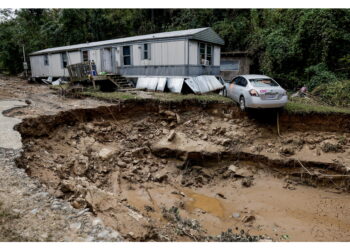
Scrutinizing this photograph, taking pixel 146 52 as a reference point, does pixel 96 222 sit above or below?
below

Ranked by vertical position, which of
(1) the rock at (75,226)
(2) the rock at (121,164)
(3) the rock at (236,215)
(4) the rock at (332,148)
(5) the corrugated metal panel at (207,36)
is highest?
(5) the corrugated metal panel at (207,36)

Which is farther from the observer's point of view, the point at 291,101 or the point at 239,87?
the point at 291,101

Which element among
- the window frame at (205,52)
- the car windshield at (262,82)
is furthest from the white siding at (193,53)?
the car windshield at (262,82)

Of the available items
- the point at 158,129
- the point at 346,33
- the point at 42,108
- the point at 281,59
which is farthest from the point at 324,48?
the point at 42,108

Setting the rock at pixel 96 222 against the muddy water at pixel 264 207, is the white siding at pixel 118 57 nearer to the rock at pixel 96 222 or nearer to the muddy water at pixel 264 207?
the muddy water at pixel 264 207

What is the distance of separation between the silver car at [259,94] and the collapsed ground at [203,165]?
2.84ft

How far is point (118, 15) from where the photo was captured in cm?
3022

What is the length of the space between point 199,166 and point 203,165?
19 centimetres

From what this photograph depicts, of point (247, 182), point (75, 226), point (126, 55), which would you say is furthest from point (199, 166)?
point (126, 55)

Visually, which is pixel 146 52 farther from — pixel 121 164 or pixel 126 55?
pixel 121 164

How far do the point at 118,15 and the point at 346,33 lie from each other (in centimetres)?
2475

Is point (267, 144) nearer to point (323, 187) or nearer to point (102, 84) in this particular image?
point (323, 187)

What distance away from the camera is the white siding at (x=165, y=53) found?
14.8 meters

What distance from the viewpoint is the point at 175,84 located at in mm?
15055
